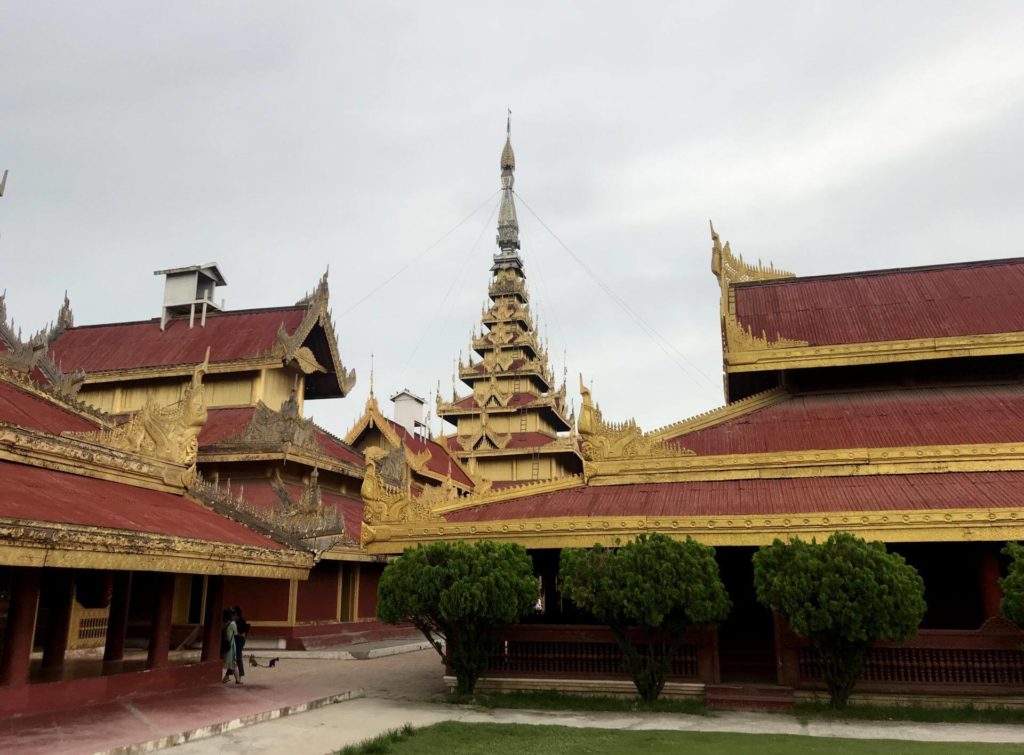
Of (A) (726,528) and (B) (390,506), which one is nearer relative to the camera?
(A) (726,528)

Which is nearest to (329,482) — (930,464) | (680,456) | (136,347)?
(136,347)

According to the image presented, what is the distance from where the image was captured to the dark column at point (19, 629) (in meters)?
9.15

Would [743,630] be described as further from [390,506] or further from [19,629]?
[19,629]

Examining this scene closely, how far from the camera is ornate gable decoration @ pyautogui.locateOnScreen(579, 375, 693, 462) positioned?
1462 cm

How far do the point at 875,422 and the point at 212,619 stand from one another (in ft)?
39.4

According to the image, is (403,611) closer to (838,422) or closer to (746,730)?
(746,730)

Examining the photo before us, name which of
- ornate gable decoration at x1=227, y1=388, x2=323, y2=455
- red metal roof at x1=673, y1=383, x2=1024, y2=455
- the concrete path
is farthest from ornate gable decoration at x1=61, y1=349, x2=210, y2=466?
ornate gable decoration at x1=227, y1=388, x2=323, y2=455

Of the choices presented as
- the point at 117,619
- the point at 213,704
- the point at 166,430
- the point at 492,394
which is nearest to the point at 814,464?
the point at 213,704

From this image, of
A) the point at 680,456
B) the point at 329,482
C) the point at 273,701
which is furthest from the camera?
the point at 329,482

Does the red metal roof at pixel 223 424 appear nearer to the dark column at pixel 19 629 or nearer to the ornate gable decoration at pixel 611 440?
the ornate gable decoration at pixel 611 440

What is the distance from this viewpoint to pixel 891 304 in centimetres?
1672

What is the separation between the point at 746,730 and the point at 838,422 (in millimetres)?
6176

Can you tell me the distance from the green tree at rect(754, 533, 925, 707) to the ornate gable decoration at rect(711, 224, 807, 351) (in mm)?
5436

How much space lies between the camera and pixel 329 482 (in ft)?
84.7
